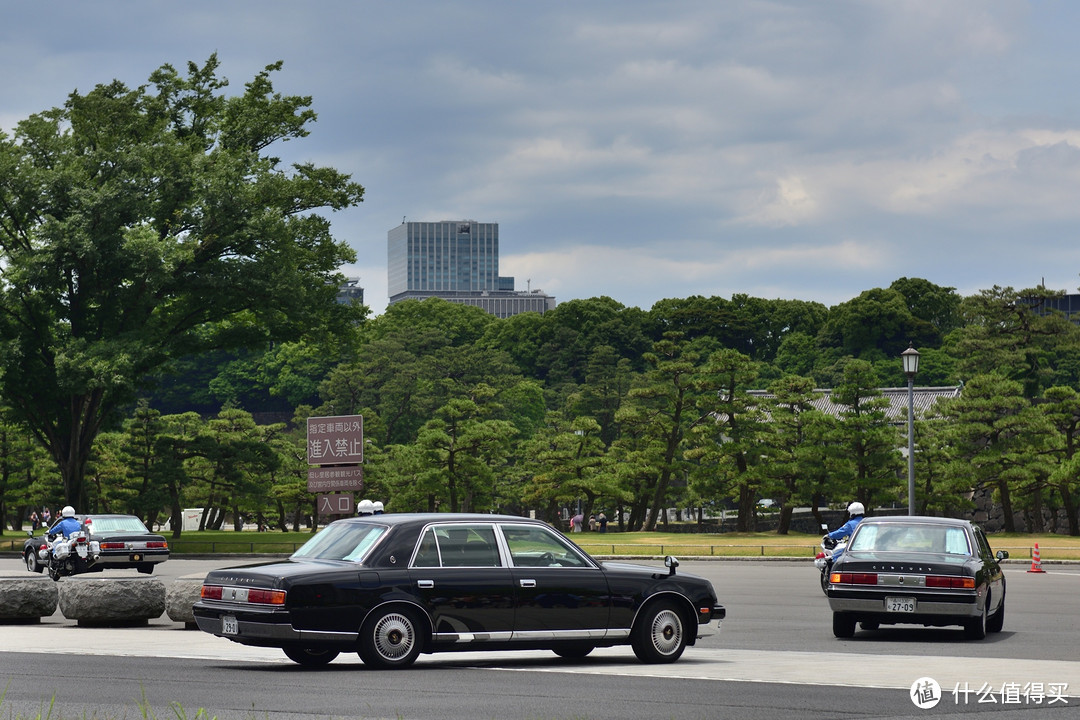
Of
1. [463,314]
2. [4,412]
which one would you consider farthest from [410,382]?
[4,412]

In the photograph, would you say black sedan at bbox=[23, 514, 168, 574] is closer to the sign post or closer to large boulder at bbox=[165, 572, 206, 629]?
the sign post

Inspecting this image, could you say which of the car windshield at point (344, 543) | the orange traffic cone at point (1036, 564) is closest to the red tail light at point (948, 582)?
the car windshield at point (344, 543)

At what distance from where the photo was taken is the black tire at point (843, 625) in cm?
1606

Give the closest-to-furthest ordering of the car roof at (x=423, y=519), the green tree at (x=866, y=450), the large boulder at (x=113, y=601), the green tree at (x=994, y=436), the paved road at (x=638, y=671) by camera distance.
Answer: the paved road at (x=638, y=671), the car roof at (x=423, y=519), the large boulder at (x=113, y=601), the green tree at (x=994, y=436), the green tree at (x=866, y=450)

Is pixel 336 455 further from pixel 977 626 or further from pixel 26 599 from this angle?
pixel 977 626

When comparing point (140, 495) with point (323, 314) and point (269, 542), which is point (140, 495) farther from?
point (323, 314)

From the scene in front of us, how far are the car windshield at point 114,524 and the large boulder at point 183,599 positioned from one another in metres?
15.7

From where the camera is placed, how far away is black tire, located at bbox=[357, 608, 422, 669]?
40.0 ft

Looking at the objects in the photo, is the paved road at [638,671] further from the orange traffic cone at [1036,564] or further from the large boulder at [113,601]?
the orange traffic cone at [1036,564]

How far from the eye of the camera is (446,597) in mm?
12414

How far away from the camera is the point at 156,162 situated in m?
45.8

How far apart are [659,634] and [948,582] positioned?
4.16m

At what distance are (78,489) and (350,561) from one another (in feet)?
123

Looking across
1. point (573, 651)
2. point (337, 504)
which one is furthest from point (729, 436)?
point (573, 651)
